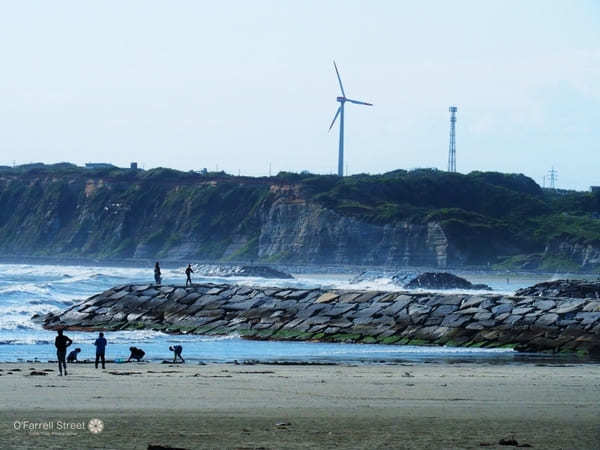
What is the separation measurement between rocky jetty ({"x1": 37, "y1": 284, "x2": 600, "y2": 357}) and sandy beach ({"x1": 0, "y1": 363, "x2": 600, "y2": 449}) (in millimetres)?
7770

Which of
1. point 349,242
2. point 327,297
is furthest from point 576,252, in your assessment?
point 327,297

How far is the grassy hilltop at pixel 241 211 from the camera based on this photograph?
12794 centimetres

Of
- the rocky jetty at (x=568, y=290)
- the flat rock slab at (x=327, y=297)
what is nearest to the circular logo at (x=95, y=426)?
the flat rock slab at (x=327, y=297)

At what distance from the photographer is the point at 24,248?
148 m

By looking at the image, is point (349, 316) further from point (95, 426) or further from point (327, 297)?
point (95, 426)

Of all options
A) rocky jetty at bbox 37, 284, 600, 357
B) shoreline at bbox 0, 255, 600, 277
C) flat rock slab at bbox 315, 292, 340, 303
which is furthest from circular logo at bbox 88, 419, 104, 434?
shoreline at bbox 0, 255, 600, 277

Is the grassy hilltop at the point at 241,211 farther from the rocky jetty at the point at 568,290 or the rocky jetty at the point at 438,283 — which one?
the rocky jetty at the point at 568,290

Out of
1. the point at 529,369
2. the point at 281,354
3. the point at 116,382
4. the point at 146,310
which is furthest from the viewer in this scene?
the point at 146,310

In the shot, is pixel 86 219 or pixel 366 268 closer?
pixel 366 268

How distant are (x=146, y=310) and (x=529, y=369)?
1876 centimetres

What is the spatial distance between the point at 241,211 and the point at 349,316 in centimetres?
10752

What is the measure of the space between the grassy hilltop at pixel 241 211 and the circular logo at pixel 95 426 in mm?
108808

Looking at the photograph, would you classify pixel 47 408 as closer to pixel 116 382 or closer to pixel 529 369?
pixel 116 382

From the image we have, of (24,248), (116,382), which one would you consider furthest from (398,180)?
(116,382)
